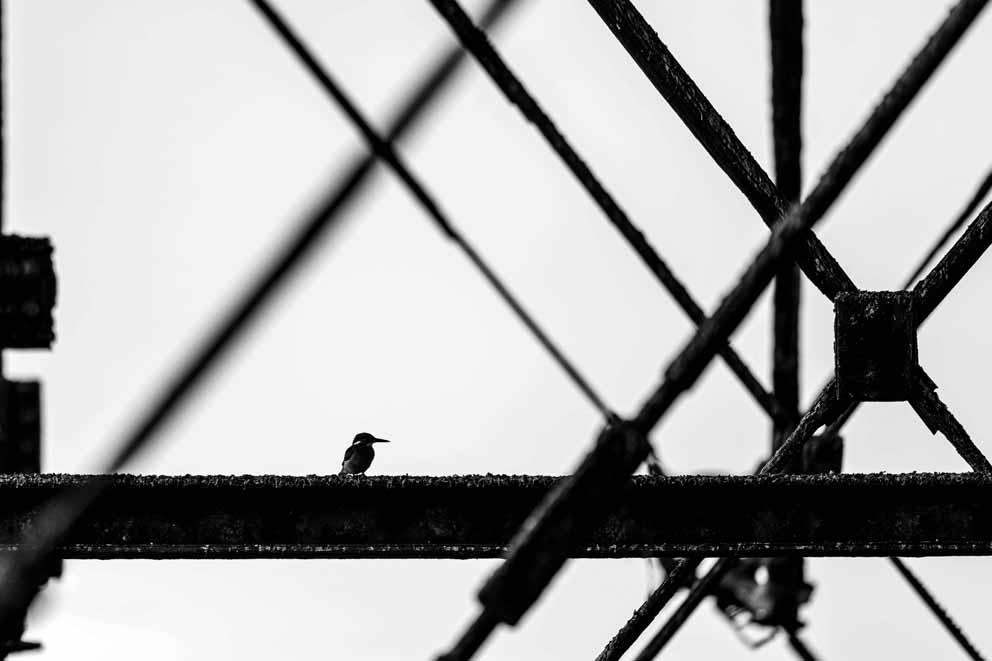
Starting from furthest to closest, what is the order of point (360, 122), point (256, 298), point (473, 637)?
point (473, 637) < point (360, 122) < point (256, 298)

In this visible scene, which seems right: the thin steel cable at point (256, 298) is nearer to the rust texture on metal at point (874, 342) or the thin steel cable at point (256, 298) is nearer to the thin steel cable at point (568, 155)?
the thin steel cable at point (568, 155)

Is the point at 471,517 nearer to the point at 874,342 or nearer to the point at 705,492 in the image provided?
the point at 705,492

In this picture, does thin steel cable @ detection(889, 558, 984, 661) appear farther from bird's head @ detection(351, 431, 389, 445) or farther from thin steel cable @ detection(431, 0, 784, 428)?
bird's head @ detection(351, 431, 389, 445)

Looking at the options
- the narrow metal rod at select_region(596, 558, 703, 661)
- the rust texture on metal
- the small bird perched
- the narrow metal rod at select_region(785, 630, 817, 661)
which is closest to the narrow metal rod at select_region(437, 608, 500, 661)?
the rust texture on metal

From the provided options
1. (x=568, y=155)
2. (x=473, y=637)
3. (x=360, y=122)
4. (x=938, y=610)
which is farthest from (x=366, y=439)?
(x=360, y=122)

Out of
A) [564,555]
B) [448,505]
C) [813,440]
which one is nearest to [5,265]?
[448,505]

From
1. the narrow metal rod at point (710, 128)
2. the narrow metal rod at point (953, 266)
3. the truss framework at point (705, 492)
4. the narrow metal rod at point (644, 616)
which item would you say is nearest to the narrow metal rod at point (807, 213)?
the truss framework at point (705, 492)
